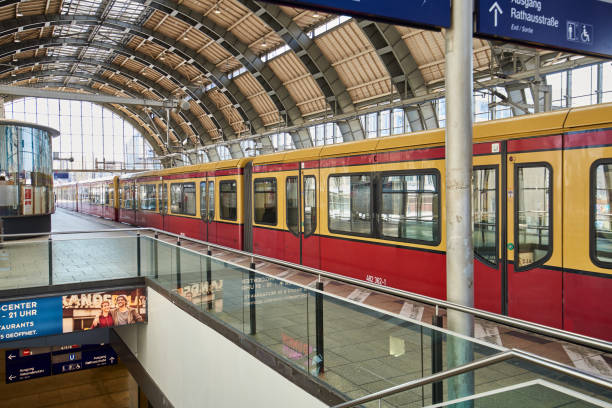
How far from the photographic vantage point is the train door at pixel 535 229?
21.0 feet

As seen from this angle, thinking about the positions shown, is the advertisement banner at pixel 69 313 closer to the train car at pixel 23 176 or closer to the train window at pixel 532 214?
the train car at pixel 23 176

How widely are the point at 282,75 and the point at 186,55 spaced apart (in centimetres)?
833

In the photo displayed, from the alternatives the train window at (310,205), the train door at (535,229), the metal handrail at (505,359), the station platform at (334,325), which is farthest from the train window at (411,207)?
the metal handrail at (505,359)

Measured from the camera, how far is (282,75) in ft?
108

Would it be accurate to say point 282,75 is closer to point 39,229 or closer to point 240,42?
point 240,42

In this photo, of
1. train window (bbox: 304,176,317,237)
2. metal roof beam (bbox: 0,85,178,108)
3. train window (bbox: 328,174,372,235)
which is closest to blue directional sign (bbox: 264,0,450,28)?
train window (bbox: 328,174,372,235)

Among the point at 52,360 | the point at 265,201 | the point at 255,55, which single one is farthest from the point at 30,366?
the point at 255,55

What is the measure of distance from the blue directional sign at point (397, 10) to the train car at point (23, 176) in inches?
574

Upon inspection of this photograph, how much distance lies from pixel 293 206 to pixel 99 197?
29.0m

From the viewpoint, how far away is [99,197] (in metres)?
37.1

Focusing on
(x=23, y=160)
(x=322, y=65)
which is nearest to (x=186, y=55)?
(x=322, y=65)

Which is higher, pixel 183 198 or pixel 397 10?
pixel 397 10

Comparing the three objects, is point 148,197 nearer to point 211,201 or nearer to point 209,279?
point 211,201

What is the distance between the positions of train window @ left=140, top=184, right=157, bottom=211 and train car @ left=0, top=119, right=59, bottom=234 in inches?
263
